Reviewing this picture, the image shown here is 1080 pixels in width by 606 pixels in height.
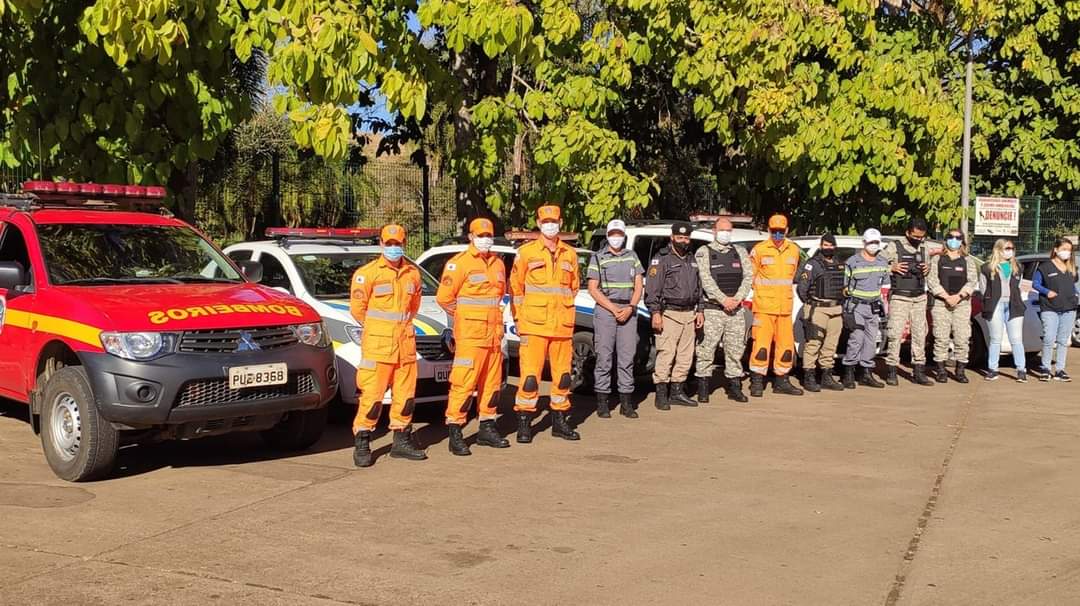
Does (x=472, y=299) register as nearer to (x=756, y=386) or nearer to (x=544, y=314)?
(x=544, y=314)

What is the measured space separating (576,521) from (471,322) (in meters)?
2.35

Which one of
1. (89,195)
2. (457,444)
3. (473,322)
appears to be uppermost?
(89,195)

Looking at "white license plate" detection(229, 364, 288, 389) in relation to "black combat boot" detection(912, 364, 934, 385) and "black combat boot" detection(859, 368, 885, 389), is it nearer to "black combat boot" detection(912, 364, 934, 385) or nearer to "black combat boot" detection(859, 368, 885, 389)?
"black combat boot" detection(859, 368, 885, 389)

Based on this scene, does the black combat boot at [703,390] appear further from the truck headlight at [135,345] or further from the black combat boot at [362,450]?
the truck headlight at [135,345]

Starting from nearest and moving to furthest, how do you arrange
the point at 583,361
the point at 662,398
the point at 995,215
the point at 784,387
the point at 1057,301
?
the point at 662,398 < the point at 583,361 < the point at 784,387 < the point at 1057,301 < the point at 995,215

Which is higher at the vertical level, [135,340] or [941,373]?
[135,340]

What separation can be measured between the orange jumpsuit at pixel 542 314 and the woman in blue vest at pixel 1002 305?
6.06 metres

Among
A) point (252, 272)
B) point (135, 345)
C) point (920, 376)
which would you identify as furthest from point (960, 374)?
point (135, 345)

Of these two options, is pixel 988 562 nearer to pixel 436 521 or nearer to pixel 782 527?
pixel 782 527

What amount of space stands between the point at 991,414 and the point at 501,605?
7.01 meters

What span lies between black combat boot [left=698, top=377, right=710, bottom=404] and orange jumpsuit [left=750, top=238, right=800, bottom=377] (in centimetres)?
62

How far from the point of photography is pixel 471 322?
331 inches

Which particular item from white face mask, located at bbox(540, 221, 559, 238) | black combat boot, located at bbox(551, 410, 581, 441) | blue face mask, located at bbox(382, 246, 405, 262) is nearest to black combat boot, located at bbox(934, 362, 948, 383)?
black combat boot, located at bbox(551, 410, 581, 441)

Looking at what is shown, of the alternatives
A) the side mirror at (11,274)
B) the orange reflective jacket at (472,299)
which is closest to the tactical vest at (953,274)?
the orange reflective jacket at (472,299)
